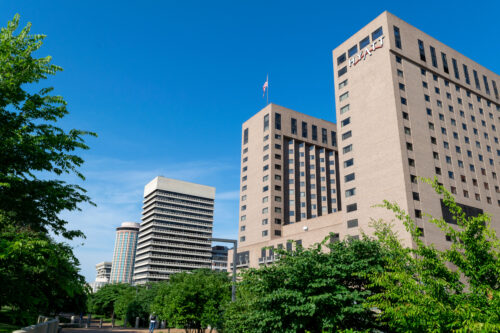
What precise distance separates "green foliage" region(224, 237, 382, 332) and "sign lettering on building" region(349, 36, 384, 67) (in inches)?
2065

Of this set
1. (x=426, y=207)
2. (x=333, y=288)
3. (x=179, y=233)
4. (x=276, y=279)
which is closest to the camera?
(x=333, y=288)

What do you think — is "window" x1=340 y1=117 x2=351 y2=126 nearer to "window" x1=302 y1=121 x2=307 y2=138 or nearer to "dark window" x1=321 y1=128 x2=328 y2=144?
"window" x1=302 y1=121 x2=307 y2=138

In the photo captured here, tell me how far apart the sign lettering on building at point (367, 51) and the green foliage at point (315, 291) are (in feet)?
172

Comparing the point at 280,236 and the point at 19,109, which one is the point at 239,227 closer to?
the point at 280,236

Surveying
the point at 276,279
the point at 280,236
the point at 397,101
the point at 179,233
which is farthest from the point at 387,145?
the point at 179,233

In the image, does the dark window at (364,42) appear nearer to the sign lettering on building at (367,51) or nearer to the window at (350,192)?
the sign lettering on building at (367,51)

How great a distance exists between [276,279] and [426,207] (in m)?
43.0

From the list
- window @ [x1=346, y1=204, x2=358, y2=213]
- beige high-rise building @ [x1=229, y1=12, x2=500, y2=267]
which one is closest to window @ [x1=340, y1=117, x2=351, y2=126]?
beige high-rise building @ [x1=229, y1=12, x2=500, y2=267]

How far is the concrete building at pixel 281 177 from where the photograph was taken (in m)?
81.8

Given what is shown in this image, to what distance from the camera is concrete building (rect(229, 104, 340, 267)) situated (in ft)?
268

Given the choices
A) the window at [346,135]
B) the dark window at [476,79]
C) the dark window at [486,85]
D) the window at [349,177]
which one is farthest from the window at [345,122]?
the dark window at [486,85]

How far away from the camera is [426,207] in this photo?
51.7m

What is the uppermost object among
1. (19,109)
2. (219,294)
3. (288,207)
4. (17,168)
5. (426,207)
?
(288,207)

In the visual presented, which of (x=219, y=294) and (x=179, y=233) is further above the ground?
(x=179, y=233)
